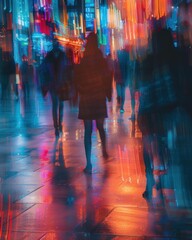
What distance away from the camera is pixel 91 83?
28.8ft

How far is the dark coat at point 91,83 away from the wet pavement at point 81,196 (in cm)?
80

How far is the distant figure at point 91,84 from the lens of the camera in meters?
8.70

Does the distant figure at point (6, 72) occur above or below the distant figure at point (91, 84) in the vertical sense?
above

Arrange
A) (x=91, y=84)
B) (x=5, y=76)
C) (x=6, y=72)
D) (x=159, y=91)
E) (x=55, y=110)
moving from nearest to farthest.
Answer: (x=159, y=91), (x=91, y=84), (x=55, y=110), (x=6, y=72), (x=5, y=76)

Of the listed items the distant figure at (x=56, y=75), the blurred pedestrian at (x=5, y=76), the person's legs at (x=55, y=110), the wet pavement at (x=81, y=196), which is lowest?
the wet pavement at (x=81, y=196)

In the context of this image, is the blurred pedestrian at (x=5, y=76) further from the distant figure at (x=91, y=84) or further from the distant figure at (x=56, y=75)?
the distant figure at (x=91, y=84)

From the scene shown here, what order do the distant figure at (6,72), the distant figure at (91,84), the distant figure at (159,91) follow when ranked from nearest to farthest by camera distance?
→ the distant figure at (159,91) → the distant figure at (91,84) → the distant figure at (6,72)

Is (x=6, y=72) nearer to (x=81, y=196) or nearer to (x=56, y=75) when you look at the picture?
(x=56, y=75)

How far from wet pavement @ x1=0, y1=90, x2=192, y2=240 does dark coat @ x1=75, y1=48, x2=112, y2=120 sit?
0.80 metres

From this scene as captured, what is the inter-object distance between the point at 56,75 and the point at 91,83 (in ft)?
11.9

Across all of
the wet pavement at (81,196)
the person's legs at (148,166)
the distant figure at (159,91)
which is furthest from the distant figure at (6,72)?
the distant figure at (159,91)

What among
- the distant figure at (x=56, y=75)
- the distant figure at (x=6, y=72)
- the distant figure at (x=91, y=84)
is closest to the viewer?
the distant figure at (x=91, y=84)

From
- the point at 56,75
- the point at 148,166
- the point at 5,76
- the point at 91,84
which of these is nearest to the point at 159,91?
the point at 148,166

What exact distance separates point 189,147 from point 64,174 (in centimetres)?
219
